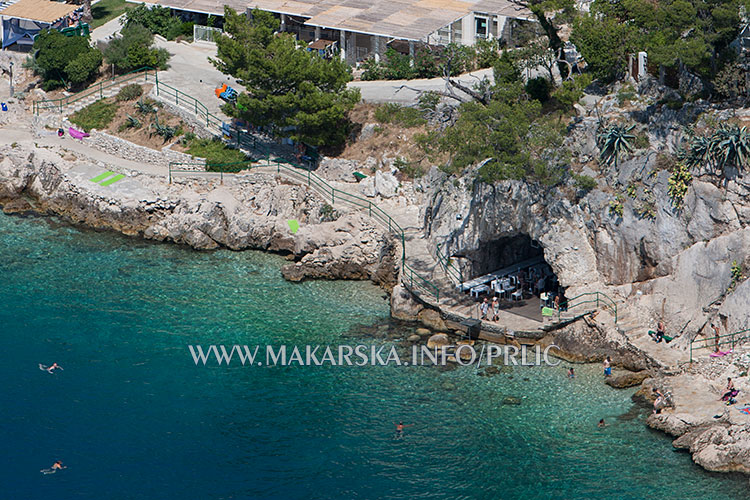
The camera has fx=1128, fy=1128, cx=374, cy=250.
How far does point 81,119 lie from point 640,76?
4285 centimetres

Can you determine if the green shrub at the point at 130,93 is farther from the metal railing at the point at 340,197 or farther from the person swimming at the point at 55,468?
the person swimming at the point at 55,468

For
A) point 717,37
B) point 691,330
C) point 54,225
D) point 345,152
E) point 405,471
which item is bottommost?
point 405,471

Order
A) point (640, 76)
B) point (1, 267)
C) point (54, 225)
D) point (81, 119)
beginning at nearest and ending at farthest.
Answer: point (640, 76), point (1, 267), point (54, 225), point (81, 119)

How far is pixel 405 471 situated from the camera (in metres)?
52.1

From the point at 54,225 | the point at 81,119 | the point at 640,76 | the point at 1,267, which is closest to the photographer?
the point at 640,76

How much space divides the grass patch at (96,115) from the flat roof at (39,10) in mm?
10584

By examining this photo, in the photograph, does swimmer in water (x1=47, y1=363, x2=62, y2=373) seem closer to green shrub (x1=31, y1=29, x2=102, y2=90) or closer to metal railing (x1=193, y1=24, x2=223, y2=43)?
green shrub (x1=31, y1=29, x2=102, y2=90)

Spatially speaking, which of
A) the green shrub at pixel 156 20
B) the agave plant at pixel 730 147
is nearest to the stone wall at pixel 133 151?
the green shrub at pixel 156 20

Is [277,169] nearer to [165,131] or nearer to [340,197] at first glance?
[340,197]

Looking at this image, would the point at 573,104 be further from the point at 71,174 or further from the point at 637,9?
the point at 71,174

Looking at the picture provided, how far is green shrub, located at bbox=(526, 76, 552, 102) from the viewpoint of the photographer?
228 ft

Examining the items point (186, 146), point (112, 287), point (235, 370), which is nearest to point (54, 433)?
point (235, 370)

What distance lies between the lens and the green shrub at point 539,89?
228ft

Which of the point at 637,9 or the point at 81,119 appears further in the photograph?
the point at 81,119
